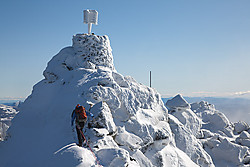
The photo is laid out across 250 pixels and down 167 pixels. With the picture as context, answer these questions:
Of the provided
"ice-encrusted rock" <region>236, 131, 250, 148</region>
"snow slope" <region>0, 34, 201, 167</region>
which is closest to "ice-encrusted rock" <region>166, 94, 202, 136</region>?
"snow slope" <region>0, 34, 201, 167</region>

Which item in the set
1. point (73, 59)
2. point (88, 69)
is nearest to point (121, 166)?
point (88, 69)

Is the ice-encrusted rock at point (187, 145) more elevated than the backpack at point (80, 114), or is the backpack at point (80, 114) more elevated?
the backpack at point (80, 114)

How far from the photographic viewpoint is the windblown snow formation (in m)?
10.2

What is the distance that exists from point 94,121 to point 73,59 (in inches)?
298

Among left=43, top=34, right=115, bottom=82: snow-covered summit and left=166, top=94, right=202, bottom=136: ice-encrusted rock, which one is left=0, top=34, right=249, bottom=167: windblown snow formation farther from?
left=166, top=94, right=202, bottom=136: ice-encrusted rock

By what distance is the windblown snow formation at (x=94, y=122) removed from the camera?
10.2 m

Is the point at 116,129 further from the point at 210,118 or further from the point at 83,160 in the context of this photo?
the point at 210,118

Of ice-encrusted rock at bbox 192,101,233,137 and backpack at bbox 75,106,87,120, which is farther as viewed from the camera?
ice-encrusted rock at bbox 192,101,233,137

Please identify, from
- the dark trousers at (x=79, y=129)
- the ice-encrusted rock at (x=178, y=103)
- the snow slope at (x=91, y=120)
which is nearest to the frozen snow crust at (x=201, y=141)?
the ice-encrusted rock at (x=178, y=103)

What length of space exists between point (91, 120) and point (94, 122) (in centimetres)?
23

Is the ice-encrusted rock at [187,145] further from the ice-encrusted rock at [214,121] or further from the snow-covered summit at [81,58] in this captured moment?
the ice-encrusted rock at [214,121]

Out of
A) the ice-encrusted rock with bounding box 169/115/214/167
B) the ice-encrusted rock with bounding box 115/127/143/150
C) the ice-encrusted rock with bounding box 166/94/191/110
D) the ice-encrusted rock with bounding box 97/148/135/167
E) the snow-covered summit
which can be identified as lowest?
the ice-encrusted rock with bounding box 169/115/214/167

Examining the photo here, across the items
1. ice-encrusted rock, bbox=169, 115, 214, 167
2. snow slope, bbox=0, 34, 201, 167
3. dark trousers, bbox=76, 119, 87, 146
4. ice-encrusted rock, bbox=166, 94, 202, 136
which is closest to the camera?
dark trousers, bbox=76, 119, 87, 146

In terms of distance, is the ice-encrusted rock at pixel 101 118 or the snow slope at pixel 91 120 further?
the ice-encrusted rock at pixel 101 118
